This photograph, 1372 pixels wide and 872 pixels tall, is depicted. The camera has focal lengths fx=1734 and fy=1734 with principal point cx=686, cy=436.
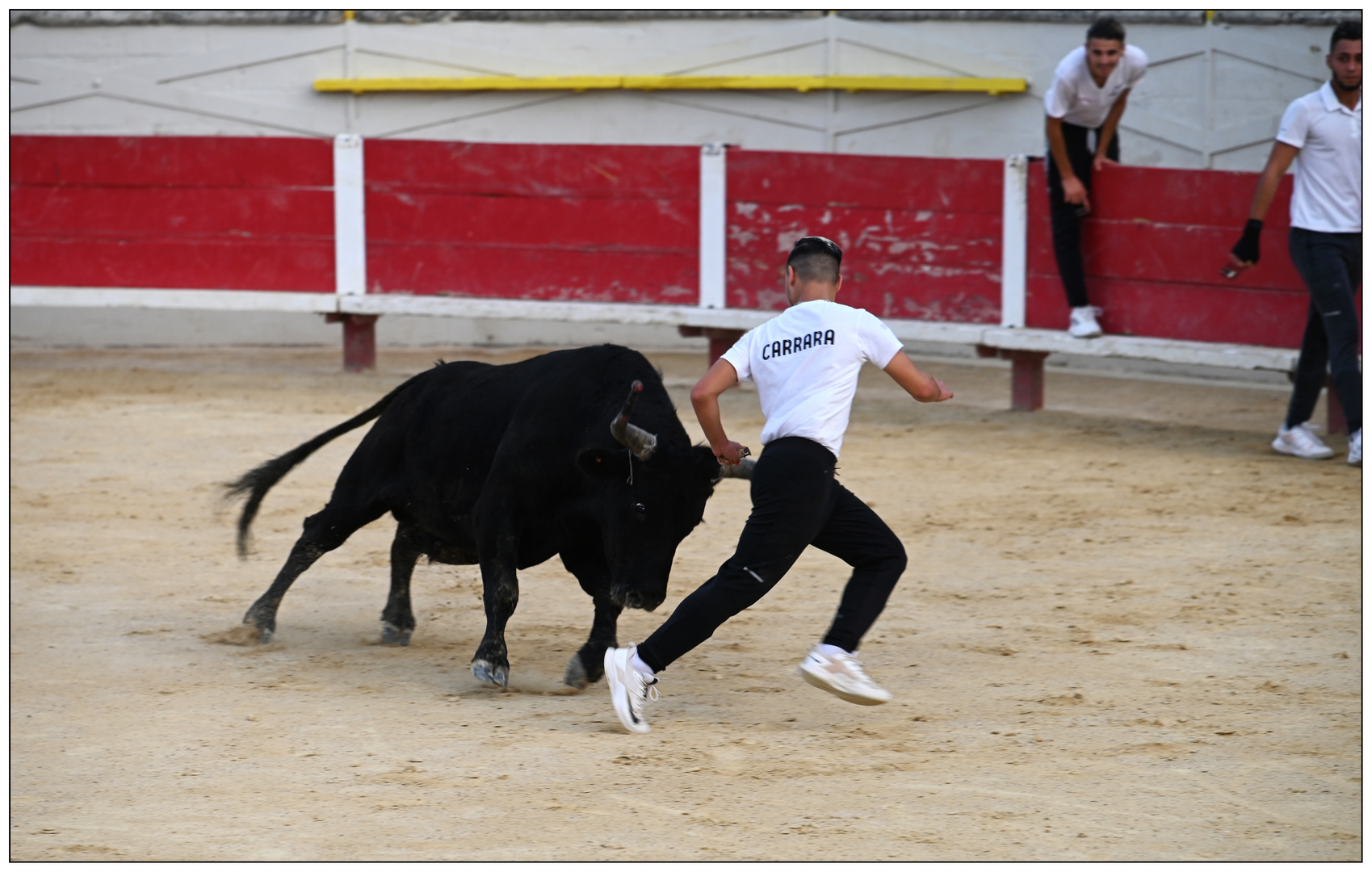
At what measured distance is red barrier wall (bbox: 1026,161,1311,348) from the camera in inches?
285

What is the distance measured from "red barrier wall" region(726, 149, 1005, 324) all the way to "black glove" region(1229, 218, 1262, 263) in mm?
1706

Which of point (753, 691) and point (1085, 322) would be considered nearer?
point (753, 691)

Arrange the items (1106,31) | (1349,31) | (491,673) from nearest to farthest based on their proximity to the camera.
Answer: (491,673) < (1349,31) < (1106,31)

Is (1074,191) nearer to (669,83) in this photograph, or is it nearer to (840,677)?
(669,83)

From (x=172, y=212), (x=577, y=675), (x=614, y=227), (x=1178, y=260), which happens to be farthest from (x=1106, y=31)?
(x=172, y=212)

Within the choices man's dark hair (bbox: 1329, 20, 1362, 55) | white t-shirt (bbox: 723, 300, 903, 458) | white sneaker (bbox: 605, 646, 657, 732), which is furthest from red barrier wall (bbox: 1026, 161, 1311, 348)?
white sneaker (bbox: 605, 646, 657, 732)

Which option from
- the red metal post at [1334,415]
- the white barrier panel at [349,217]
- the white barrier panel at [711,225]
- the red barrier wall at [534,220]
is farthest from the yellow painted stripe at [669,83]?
the red metal post at [1334,415]

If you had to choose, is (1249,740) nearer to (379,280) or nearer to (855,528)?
(855,528)

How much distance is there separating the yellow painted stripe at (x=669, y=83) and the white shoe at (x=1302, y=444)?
3068 mm

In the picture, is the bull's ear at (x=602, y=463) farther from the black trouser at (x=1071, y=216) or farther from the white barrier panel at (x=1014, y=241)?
the white barrier panel at (x=1014, y=241)

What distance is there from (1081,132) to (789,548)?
4.66 metres

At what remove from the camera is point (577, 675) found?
390cm

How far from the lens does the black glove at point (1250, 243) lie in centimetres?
645

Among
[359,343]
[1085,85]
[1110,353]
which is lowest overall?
[359,343]
